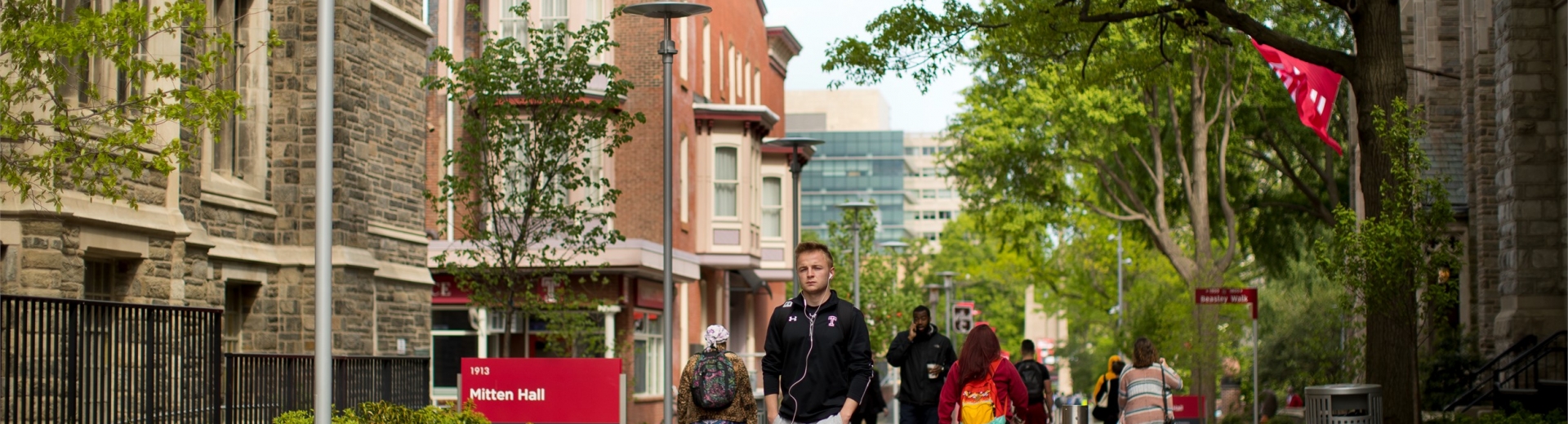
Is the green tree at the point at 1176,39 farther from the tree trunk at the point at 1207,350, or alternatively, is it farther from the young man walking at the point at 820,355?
the tree trunk at the point at 1207,350

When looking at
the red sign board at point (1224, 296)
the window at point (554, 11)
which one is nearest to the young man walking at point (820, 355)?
the red sign board at point (1224, 296)

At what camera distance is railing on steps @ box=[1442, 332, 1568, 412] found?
22844 millimetres

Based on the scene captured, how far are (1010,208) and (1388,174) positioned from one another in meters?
24.6

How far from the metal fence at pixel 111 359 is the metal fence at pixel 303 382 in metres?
0.60

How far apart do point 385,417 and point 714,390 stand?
6.45 m

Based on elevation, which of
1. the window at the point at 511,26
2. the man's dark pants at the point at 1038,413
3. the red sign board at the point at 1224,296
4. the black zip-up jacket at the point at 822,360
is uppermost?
the window at the point at 511,26

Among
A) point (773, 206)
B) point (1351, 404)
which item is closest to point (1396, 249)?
point (1351, 404)

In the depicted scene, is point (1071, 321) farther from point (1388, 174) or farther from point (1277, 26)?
point (1388, 174)

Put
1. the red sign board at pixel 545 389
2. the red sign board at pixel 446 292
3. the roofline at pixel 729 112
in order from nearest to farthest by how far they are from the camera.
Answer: the red sign board at pixel 545 389, the red sign board at pixel 446 292, the roofline at pixel 729 112

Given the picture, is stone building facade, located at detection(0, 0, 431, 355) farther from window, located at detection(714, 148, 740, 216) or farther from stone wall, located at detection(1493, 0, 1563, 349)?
stone wall, located at detection(1493, 0, 1563, 349)

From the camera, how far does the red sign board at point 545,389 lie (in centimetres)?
1770

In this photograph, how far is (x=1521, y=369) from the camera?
2300 centimetres

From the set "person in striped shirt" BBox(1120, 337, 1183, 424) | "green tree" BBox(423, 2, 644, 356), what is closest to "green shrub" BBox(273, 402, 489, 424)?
"person in striped shirt" BBox(1120, 337, 1183, 424)

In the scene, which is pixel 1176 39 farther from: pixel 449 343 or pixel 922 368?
pixel 449 343
